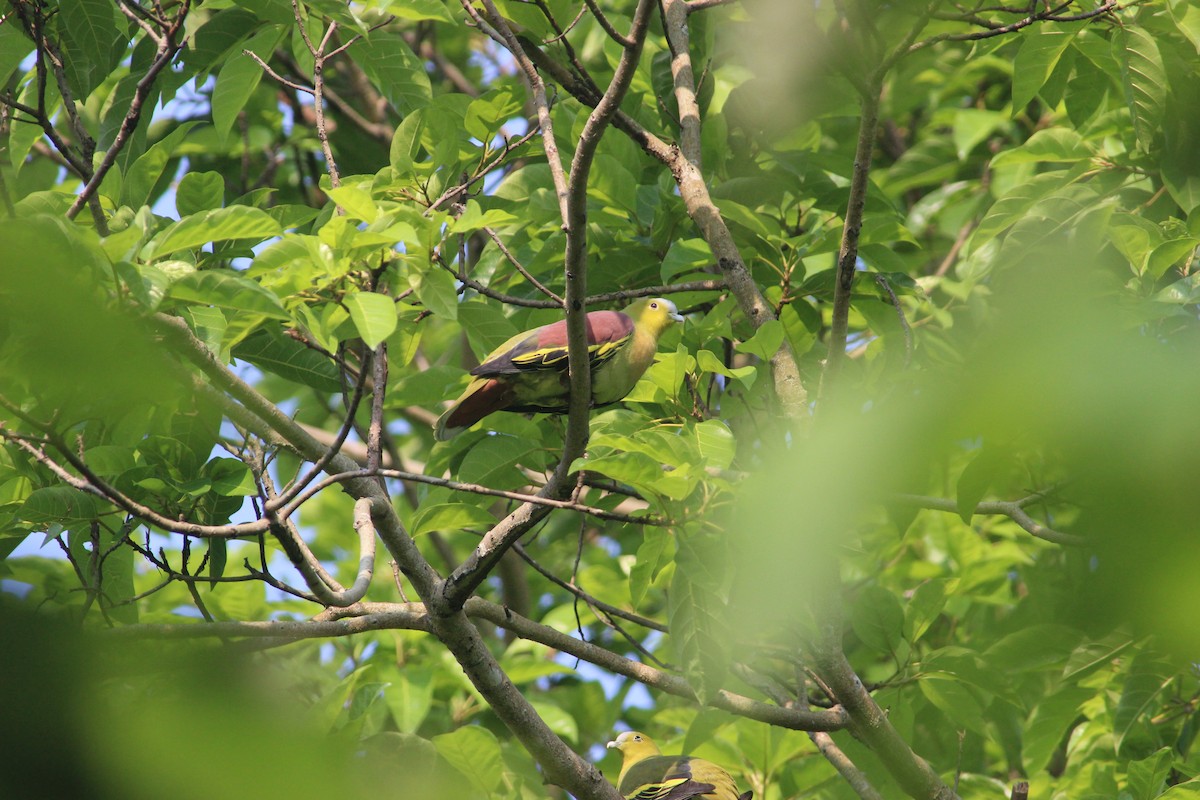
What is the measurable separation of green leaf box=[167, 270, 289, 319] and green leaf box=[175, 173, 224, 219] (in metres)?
1.01

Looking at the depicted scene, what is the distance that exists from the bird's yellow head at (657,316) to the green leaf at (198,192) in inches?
64.8

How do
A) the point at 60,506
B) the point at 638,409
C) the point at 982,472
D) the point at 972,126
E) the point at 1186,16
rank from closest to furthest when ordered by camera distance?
the point at 982,472
the point at 60,506
the point at 1186,16
the point at 638,409
the point at 972,126

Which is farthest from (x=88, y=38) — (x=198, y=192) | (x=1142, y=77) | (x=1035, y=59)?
(x=1142, y=77)

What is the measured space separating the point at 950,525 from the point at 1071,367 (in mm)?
4782

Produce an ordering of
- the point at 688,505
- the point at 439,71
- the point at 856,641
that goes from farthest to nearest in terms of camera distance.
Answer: the point at 439,71, the point at 856,641, the point at 688,505

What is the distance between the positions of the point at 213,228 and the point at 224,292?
0.20 m

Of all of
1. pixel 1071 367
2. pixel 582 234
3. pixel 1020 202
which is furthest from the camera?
pixel 1020 202

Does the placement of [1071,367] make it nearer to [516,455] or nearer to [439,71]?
[516,455]

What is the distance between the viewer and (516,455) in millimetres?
3367

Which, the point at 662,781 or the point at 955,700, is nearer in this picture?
the point at 955,700

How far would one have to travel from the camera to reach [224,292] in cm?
205

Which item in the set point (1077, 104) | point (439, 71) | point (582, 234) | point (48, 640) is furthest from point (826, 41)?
point (439, 71)

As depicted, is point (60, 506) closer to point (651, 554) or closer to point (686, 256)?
point (651, 554)

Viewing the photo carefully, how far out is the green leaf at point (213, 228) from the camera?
2.12 meters
